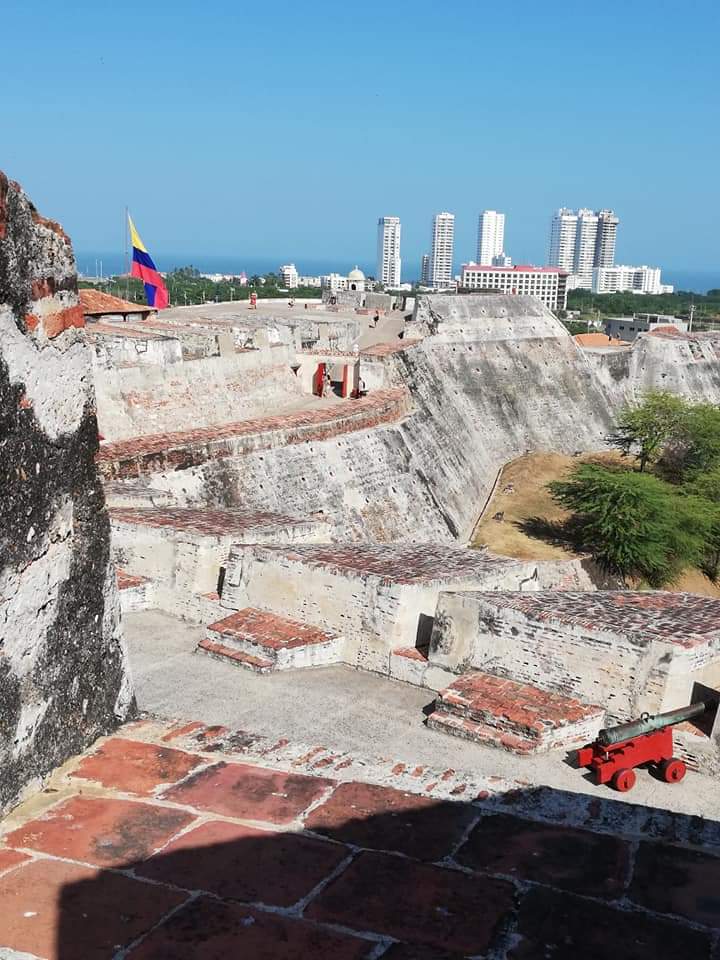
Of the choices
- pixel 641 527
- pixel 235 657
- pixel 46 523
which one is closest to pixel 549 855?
pixel 46 523

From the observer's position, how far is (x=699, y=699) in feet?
21.8

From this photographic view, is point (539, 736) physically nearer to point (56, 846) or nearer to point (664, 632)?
point (664, 632)

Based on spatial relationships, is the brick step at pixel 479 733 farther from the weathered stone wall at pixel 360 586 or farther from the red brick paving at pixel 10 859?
the red brick paving at pixel 10 859

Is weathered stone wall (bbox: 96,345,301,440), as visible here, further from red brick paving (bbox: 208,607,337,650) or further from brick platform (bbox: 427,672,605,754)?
brick platform (bbox: 427,672,605,754)

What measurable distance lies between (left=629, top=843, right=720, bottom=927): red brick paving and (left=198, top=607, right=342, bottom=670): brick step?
13.0 feet

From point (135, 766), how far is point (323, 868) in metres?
1.07

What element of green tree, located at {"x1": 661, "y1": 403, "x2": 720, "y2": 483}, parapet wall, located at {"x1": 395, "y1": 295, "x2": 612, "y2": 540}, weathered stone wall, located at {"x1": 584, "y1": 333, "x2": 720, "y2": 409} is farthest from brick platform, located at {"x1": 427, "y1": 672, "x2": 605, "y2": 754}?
weathered stone wall, located at {"x1": 584, "y1": 333, "x2": 720, "y2": 409}

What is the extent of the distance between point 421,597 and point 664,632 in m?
1.92

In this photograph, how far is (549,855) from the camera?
352 cm

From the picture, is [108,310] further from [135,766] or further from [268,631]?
[135,766]

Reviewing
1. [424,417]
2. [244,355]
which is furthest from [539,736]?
[424,417]

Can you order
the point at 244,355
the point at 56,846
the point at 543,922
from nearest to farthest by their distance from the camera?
the point at 543,922, the point at 56,846, the point at 244,355

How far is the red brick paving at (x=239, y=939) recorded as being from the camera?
2.75m

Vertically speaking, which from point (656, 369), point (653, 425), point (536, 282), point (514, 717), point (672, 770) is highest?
point (536, 282)
